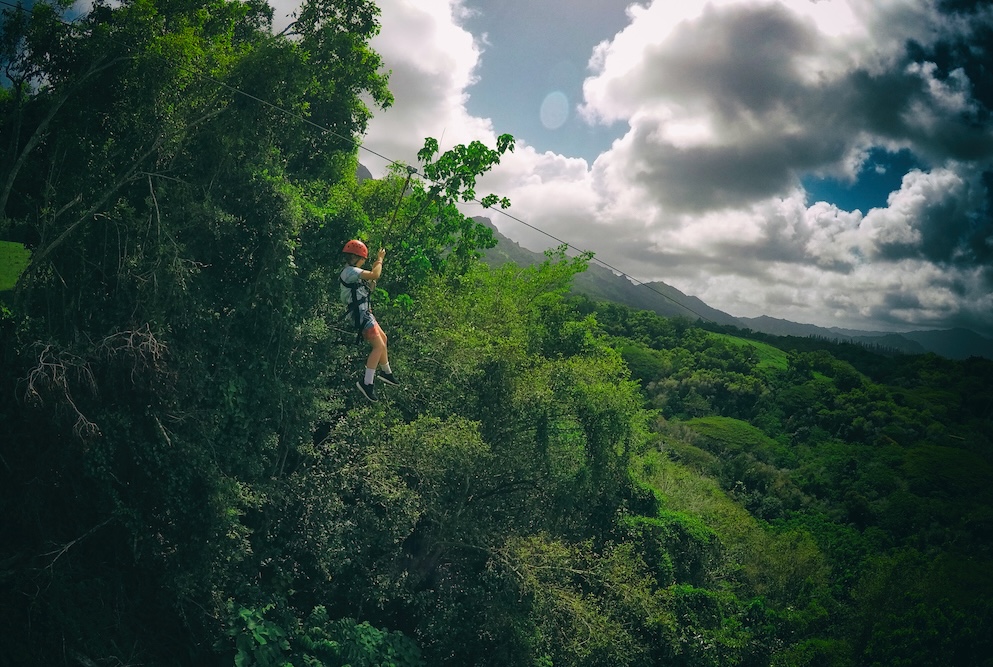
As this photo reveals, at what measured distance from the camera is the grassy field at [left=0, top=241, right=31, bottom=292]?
1190 cm

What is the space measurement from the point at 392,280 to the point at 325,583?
6912 millimetres

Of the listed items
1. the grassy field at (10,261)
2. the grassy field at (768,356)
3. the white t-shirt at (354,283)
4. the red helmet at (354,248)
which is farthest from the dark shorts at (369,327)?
the grassy field at (768,356)

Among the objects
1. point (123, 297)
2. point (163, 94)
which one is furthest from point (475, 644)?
point (163, 94)

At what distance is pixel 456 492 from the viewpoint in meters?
12.1

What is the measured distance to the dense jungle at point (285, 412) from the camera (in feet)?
24.5

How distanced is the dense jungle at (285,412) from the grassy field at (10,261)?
162 millimetres

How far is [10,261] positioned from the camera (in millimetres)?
12195

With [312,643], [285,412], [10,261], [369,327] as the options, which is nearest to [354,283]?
[369,327]

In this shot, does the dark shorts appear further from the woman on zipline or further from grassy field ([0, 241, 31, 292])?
grassy field ([0, 241, 31, 292])

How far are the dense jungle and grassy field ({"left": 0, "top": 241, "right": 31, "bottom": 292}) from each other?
16 centimetres

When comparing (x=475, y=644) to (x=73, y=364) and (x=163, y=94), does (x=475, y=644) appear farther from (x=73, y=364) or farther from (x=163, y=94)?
(x=163, y=94)

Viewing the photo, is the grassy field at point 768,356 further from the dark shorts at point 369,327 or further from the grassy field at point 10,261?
the grassy field at point 10,261

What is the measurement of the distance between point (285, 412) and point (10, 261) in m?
8.44

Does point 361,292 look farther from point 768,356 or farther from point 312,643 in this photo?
point 768,356
